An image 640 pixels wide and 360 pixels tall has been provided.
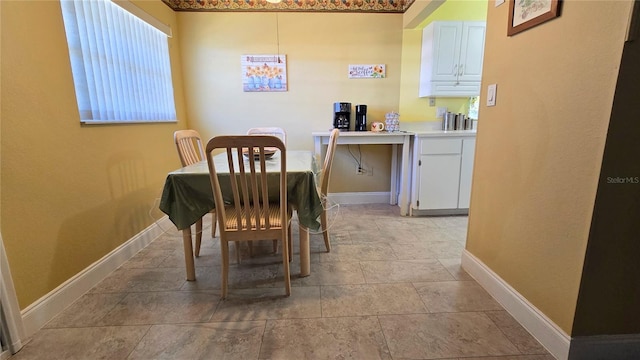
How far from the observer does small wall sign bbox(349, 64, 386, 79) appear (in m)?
3.39

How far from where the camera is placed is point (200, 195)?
5.60 ft

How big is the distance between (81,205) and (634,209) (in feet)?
8.96

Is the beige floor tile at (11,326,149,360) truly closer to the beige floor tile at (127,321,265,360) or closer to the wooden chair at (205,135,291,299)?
the beige floor tile at (127,321,265,360)

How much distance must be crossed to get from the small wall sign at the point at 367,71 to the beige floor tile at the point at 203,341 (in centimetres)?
283

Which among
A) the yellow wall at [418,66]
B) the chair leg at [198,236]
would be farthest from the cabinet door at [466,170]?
the chair leg at [198,236]

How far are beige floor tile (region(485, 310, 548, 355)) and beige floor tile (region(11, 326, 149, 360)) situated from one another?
5.78ft

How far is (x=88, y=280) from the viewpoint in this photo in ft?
5.91

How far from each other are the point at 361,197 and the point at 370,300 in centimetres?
209

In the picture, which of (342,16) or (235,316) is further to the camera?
(342,16)

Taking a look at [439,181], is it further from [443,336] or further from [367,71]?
[443,336]

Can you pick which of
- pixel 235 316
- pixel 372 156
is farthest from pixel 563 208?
pixel 372 156

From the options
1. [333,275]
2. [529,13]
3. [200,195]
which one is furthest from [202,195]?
[529,13]

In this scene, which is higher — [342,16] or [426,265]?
[342,16]

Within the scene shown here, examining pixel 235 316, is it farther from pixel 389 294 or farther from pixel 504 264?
pixel 504 264
